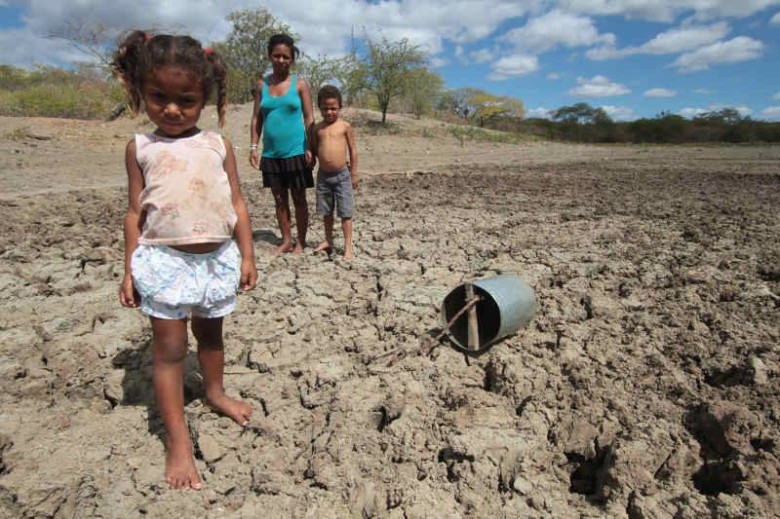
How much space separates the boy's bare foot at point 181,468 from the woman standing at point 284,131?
219 centimetres

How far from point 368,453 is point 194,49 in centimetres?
146

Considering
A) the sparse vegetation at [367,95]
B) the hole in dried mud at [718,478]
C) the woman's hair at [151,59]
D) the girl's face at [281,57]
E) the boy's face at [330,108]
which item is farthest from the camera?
the sparse vegetation at [367,95]

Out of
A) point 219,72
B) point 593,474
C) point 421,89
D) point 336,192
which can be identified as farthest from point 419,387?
point 421,89

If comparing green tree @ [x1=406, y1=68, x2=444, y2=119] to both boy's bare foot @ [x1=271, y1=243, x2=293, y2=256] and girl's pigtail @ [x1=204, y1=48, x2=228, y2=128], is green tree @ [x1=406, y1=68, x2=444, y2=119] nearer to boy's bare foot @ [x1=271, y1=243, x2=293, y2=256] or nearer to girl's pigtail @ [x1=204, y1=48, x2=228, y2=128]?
boy's bare foot @ [x1=271, y1=243, x2=293, y2=256]

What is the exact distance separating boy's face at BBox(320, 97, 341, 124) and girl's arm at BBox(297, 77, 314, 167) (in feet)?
0.48

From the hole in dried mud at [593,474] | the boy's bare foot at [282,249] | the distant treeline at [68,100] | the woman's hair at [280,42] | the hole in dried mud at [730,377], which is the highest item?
the distant treeline at [68,100]

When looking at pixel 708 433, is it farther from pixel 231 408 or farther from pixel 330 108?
pixel 330 108

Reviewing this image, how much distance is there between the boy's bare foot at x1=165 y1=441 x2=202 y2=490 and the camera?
64.1 inches

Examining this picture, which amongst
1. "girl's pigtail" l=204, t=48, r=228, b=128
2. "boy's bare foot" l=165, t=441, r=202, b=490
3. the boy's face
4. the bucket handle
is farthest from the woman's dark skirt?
"boy's bare foot" l=165, t=441, r=202, b=490

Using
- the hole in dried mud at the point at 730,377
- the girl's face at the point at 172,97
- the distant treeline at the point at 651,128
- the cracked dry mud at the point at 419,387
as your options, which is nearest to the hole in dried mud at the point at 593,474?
the cracked dry mud at the point at 419,387

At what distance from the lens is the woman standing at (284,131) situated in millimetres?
3475

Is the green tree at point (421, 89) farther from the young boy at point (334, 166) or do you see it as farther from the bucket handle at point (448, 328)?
the bucket handle at point (448, 328)

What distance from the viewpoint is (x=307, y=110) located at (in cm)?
355

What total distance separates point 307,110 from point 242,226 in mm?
2045
